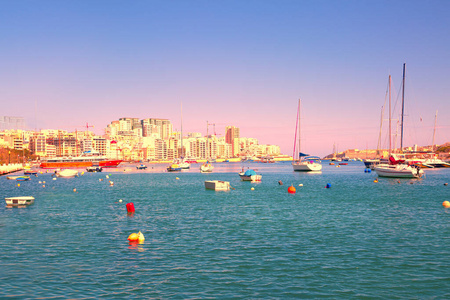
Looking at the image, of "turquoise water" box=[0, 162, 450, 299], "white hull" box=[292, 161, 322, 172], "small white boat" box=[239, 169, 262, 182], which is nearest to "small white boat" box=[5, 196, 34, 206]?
"turquoise water" box=[0, 162, 450, 299]

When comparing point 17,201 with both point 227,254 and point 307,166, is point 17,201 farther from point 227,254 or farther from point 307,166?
point 307,166

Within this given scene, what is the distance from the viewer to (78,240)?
28.6m

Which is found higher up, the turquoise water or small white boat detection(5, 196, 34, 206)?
the turquoise water

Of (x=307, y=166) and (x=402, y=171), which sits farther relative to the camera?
(x=307, y=166)

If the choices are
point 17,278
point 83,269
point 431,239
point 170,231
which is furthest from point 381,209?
point 17,278

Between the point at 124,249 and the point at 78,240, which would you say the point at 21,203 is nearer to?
the point at 78,240

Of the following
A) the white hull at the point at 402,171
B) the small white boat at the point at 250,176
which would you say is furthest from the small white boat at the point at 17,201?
the white hull at the point at 402,171

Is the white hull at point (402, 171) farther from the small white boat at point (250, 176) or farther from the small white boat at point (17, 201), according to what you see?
the small white boat at point (17, 201)

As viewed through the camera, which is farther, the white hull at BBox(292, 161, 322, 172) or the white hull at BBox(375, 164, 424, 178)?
the white hull at BBox(292, 161, 322, 172)

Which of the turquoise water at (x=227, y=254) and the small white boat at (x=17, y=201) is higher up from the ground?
the turquoise water at (x=227, y=254)

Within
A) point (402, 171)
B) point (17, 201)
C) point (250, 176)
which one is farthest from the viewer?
point (250, 176)

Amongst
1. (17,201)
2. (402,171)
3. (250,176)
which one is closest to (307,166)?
(402,171)

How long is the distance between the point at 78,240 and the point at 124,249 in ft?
15.9

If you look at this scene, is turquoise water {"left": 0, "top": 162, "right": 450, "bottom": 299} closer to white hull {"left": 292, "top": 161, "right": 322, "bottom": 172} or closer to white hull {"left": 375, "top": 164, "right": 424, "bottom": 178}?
white hull {"left": 375, "top": 164, "right": 424, "bottom": 178}
